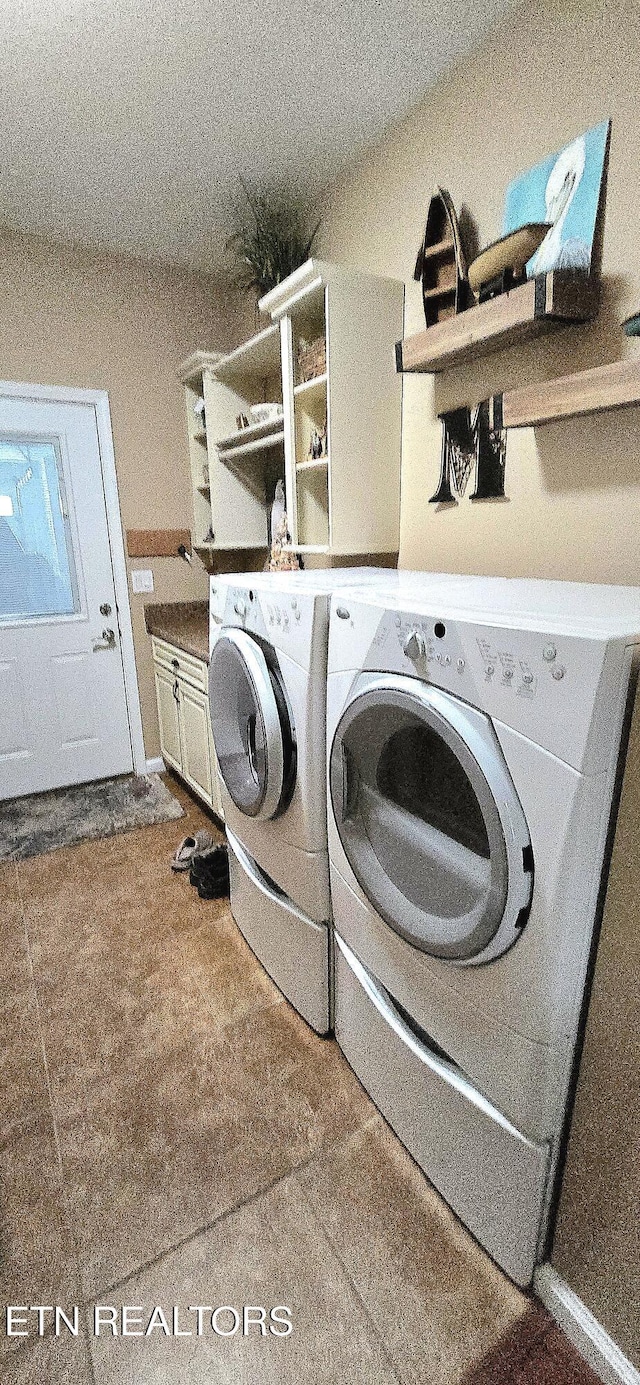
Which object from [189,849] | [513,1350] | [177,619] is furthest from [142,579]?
[513,1350]

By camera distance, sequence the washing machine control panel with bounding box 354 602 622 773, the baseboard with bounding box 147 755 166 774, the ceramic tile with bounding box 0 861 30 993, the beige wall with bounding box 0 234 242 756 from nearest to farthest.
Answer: the washing machine control panel with bounding box 354 602 622 773
the ceramic tile with bounding box 0 861 30 993
the beige wall with bounding box 0 234 242 756
the baseboard with bounding box 147 755 166 774

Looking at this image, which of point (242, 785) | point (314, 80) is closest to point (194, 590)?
point (242, 785)

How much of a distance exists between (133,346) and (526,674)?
277 cm

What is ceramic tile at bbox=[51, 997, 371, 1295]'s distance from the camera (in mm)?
1116

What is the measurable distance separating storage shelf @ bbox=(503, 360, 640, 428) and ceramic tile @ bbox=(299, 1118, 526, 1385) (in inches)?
63.9

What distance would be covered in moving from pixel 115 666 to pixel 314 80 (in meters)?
2.33

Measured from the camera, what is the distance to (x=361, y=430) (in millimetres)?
1785

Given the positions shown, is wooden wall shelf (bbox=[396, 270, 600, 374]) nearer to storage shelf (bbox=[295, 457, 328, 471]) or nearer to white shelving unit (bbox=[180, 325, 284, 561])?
storage shelf (bbox=[295, 457, 328, 471])

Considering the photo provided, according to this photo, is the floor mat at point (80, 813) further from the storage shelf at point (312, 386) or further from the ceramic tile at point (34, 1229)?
the storage shelf at point (312, 386)

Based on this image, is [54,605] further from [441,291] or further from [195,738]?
[441,291]

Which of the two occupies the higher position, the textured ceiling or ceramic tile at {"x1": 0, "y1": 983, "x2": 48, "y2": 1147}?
the textured ceiling

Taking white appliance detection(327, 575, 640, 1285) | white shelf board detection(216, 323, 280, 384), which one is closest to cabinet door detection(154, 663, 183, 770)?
white shelf board detection(216, 323, 280, 384)

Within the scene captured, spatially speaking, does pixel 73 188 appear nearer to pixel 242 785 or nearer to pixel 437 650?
pixel 242 785

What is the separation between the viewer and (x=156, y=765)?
10.4 ft
